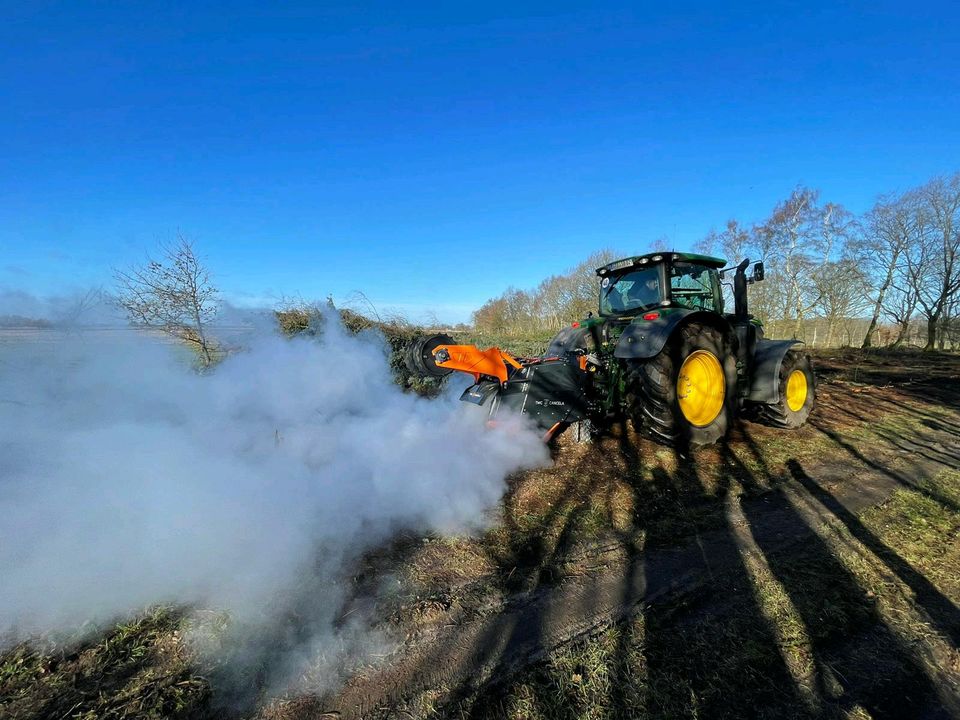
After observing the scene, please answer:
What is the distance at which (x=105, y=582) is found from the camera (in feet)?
7.38

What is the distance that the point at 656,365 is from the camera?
189 inches

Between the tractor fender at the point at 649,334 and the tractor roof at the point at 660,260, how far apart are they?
0.90m

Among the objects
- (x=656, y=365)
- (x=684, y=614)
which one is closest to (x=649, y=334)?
(x=656, y=365)

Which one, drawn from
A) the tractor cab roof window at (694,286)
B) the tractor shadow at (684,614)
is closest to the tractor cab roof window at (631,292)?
the tractor cab roof window at (694,286)

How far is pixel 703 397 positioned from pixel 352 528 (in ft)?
15.0

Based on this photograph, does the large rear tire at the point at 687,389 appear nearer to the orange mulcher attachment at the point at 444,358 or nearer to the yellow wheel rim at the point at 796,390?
the yellow wheel rim at the point at 796,390

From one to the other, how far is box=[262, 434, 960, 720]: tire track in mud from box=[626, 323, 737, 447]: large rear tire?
110 centimetres

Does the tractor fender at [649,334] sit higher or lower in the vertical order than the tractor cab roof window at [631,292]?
lower

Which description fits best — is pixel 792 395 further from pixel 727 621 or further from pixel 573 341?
pixel 727 621

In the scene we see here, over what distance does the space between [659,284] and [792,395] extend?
304 cm

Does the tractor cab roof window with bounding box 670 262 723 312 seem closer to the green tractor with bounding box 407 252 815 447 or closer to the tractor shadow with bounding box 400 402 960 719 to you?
the green tractor with bounding box 407 252 815 447

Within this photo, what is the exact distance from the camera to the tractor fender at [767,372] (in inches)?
236

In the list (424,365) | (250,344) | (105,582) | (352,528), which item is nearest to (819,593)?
(352,528)

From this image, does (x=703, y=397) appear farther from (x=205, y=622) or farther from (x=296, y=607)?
(x=205, y=622)
